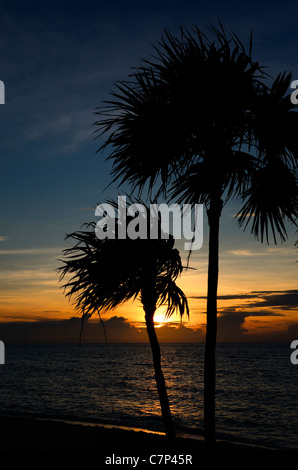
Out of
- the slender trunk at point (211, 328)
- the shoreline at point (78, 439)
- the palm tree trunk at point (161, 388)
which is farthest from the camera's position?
the shoreline at point (78, 439)

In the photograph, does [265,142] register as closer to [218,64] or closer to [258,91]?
[258,91]

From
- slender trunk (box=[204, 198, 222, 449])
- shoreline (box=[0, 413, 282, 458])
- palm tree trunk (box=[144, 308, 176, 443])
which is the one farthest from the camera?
shoreline (box=[0, 413, 282, 458])

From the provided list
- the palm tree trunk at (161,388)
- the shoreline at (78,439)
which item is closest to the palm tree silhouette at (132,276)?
the palm tree trunk at (161,388)

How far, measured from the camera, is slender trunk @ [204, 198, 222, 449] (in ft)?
21.4

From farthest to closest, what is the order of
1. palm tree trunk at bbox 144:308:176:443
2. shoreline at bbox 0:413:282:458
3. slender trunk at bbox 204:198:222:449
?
shoreline at bbox 0:413:282:458 < palm tree trunk at bbox 144:308:176:443 < slender trunk at bbox 204:198:222:449

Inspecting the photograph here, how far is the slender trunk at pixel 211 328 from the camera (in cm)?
651

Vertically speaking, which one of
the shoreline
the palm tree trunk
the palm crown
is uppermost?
the palm crown

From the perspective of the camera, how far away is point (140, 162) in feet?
22.9

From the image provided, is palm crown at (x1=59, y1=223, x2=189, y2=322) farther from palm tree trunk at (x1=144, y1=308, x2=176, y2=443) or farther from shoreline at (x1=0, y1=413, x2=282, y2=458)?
shoreline at (x1=0, y1=413, x2=282, y2=458)

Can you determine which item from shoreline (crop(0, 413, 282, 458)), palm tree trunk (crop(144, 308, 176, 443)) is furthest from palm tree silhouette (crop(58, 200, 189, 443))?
shoreline (crop(0, 413, 282, 458))

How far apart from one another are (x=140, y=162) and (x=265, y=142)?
6.36 feet

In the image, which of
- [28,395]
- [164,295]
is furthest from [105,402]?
[164,295]

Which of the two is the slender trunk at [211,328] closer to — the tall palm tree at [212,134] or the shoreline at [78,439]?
the tall palm tree at [212,134]
